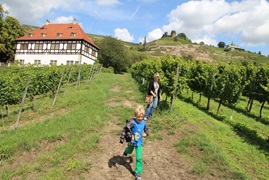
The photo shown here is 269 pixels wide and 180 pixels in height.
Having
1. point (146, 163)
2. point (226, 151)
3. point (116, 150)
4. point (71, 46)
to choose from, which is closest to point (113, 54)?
point (71, 46)

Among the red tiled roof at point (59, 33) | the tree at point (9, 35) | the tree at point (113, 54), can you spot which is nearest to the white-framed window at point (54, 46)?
the red tiled roof at point (59, 33)

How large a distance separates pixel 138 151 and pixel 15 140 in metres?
4.83

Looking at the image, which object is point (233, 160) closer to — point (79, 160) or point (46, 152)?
point (79, 160)

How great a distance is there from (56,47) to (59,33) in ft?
9.48

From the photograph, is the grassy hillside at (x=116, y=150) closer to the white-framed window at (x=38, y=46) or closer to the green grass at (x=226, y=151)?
the green grass at (x=226, y=151)

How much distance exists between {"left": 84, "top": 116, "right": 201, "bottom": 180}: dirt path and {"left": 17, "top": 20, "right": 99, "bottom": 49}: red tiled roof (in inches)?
1548

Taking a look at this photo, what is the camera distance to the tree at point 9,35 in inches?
1818

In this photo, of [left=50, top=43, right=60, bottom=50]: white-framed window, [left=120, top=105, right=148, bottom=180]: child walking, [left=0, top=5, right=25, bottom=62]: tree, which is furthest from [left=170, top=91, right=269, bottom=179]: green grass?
[left=0, top=5, right=25, bottom=62]: tree

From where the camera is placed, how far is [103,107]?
11562 mm

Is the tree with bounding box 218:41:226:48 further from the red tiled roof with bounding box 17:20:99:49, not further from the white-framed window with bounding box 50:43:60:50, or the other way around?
the white-framed window with bounding box 50:43:60:50

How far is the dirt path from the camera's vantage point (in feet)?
18.4

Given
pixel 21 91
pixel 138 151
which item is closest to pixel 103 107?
pixel 21 91

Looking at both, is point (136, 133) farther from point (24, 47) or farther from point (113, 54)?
point (24, 47)

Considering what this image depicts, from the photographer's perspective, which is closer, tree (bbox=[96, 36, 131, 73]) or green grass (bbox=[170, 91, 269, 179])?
green grass (bbox=[170, 91, 269, 179])
